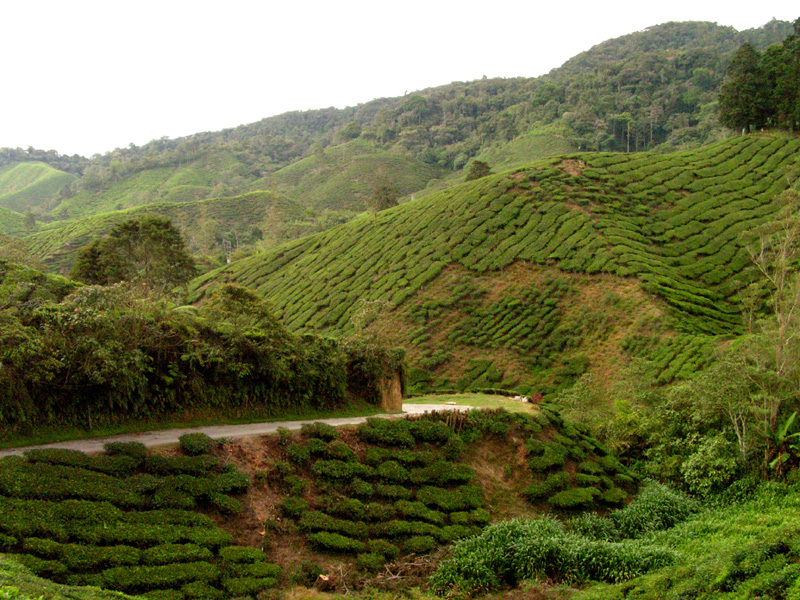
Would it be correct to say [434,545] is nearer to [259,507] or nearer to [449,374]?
[259,507]

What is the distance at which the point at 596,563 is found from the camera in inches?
433

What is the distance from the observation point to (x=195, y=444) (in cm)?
1138

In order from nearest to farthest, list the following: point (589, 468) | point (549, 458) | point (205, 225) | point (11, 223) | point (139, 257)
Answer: point (549, 458) → point (589, 468) → point (139, 257) → point (205, 225) → point (11, 223)

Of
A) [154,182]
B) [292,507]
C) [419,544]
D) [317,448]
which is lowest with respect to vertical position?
[419,544]

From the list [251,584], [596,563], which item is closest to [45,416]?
[251,584]

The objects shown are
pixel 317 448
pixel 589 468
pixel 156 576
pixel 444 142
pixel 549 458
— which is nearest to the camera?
pixel 156 576

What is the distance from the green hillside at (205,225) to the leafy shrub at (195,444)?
54.1 m

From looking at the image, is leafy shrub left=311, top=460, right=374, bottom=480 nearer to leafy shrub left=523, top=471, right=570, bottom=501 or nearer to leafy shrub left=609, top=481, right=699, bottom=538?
leafy shrub left=523, top=471, right=570, bottom=501

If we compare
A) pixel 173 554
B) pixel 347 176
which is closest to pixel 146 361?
pixel 173 554

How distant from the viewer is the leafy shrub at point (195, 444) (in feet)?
37.1

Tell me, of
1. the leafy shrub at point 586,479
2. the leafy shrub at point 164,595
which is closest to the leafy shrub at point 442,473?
the leafy shrub at point 586,479

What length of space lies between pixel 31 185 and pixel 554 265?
126174 millimetres

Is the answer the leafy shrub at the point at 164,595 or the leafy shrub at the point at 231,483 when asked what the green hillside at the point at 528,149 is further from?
the leafy shrub at the point at 164,595

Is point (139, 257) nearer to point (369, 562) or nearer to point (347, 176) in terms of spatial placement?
point (369, 562)
